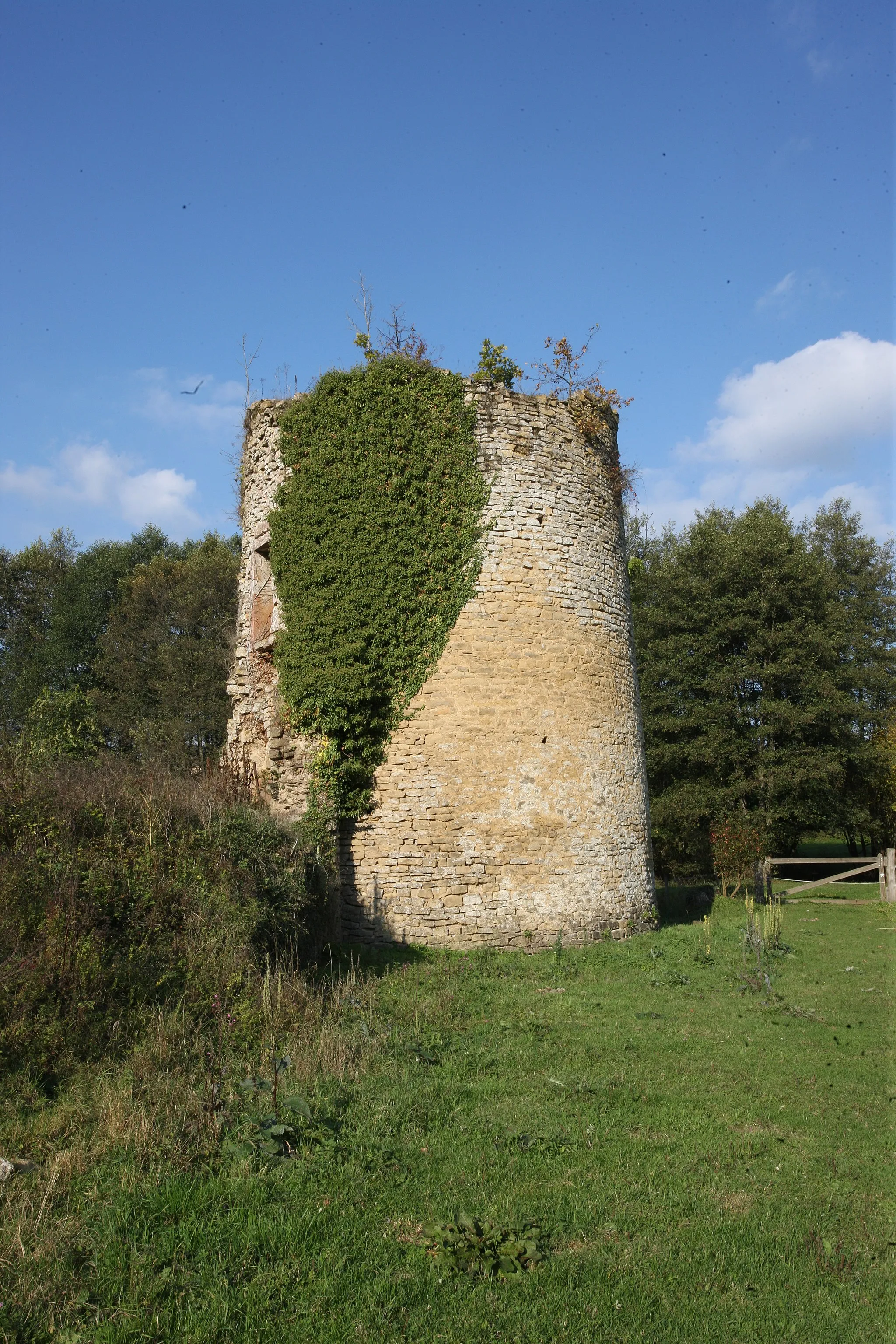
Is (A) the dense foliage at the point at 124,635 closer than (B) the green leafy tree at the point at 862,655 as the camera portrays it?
No

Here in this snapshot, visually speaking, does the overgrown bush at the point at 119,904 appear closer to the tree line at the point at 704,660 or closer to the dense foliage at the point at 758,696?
the tree line at the point at 704,660

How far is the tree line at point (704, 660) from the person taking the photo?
22828 millimetres

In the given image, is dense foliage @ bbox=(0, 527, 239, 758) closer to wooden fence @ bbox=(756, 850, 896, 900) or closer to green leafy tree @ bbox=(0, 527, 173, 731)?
green leafy tree @ bbox=(0, 527, 173, 731)

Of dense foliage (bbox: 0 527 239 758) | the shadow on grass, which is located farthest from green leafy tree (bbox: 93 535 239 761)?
the shadow on grass

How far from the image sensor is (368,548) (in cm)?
1043

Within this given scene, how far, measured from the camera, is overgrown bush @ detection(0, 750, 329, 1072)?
5055 mm

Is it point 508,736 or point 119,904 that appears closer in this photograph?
point 119,904

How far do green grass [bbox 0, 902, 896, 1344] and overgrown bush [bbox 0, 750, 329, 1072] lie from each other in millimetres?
672

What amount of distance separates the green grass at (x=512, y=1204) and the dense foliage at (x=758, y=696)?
16650 millimetres

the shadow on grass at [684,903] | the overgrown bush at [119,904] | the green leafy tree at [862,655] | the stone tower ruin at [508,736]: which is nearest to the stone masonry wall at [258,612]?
the stone tower ruin at [508,736]

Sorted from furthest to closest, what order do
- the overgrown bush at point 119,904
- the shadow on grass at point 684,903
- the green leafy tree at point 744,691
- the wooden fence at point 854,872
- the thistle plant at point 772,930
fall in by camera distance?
the green leafy tree at point 744,691 < the wooden fence at point 854,872 < the shadow on grass at point 684,903 < the thistle plant at point 772,930 < the overgrown bush at point 119,904

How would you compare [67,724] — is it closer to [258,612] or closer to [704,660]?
[258,612]

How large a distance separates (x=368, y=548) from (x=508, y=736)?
9.77 feet

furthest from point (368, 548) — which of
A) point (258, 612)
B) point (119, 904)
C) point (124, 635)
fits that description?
point (124, 635)
